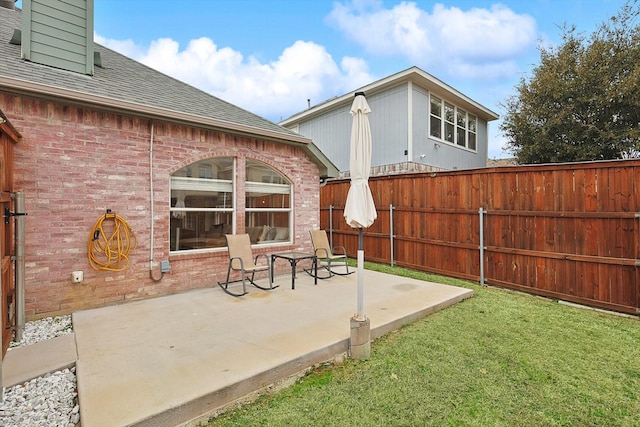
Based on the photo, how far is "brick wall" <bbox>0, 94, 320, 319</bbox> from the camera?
4.50m

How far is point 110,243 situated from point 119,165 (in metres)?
1.27

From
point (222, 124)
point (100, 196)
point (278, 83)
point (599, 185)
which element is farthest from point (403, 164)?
point (278, 83)

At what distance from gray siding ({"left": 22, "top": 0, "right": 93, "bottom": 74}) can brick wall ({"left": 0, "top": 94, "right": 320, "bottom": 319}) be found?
141cm

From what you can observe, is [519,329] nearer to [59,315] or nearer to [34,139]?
[59,315]

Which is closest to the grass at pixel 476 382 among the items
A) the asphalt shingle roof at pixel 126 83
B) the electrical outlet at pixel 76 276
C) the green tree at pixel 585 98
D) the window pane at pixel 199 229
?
the electrical outlet at pixel 76 276

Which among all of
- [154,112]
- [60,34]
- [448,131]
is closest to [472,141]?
[448,131]

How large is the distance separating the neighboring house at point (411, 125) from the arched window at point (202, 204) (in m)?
7.21

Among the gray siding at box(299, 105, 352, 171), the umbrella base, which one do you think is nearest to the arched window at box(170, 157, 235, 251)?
the umbrella base

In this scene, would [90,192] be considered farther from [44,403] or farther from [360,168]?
[360,168]

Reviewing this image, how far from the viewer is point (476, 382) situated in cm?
319

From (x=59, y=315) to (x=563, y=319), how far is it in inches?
302

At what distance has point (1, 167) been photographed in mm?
3236

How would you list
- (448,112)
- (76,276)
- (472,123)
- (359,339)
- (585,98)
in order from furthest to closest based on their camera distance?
(472,123) < (448,112) < (585,98) < (76,276) < (359,339)

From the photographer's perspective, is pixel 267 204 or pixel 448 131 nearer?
pixel 267 204
